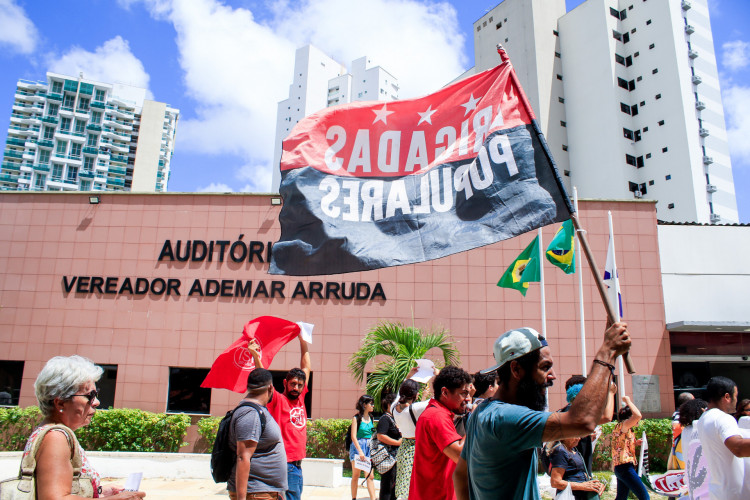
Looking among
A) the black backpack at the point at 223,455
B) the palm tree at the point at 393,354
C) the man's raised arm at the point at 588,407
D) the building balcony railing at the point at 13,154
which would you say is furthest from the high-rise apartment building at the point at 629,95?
the building balcony railing at the point at 13,154

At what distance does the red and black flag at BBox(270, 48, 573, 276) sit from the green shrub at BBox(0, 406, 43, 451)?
518 inches

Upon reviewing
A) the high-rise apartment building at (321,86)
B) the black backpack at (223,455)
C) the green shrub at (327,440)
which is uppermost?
the high-rise apartment building at (321,86)

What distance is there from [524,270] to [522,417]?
9040 mm

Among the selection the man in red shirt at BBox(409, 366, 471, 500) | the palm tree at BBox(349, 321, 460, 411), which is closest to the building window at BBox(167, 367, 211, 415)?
the palm tree at BBox(349, 321, 460, 411)

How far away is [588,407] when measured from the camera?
2.27 meters

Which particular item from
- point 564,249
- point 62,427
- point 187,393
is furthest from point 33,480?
point 187,393

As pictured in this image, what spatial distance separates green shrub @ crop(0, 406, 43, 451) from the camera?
1434cm

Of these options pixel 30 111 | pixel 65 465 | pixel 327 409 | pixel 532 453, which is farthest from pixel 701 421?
pixel 30 111

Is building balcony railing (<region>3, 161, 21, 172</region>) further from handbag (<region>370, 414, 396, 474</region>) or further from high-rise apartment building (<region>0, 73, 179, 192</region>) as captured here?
handbag (<region>370, 414, 396, 474</region>)

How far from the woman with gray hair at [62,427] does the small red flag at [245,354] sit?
12.1ft

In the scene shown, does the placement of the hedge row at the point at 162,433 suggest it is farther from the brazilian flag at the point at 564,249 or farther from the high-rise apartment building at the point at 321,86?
the high-rise apartment building at the point at 321,86

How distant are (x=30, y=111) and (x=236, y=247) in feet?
314

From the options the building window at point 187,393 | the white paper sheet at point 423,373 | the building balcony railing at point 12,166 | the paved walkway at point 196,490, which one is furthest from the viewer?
the building balcony railing at point 12,166

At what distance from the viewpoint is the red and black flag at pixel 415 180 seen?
13.4 ft
